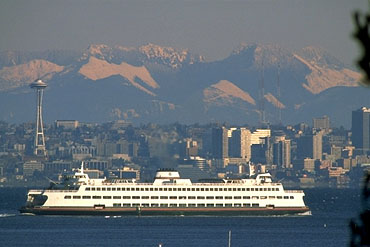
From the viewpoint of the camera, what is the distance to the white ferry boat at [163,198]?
98500 mm

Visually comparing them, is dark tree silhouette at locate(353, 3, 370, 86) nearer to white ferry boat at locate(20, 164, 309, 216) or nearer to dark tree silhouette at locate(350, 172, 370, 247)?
dark tree silhouette at locate(350, 172, 370, 247)

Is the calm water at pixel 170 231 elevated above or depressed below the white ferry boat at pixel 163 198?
below

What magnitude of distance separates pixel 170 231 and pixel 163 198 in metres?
18.0

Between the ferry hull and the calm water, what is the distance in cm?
39

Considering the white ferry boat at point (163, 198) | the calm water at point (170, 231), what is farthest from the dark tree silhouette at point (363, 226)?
the white ferry boat at point (163, 198)

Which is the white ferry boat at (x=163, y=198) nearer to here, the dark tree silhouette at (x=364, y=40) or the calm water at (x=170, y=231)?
the calm water at (x=170, y=231)

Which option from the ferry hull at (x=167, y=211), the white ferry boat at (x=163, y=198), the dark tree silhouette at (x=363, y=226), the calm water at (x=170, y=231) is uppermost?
the dark tree silhouette at (x=363, y=226)

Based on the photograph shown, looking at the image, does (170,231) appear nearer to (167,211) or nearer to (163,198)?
(167,211)

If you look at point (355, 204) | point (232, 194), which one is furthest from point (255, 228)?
point (355, 204)

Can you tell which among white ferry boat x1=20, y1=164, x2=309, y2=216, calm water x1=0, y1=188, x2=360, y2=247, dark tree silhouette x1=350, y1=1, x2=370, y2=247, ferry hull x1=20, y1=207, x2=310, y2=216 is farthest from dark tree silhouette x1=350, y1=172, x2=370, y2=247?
white ferry boat x1=20, y1=164, x2=309, y2=216

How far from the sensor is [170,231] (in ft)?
269

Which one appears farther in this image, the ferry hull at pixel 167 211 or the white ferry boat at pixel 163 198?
the white ferry boat at pixel 163 198

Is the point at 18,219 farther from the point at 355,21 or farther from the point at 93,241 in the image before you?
the point at 355,21

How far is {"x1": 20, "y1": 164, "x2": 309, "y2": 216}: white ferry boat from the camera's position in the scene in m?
98.5
